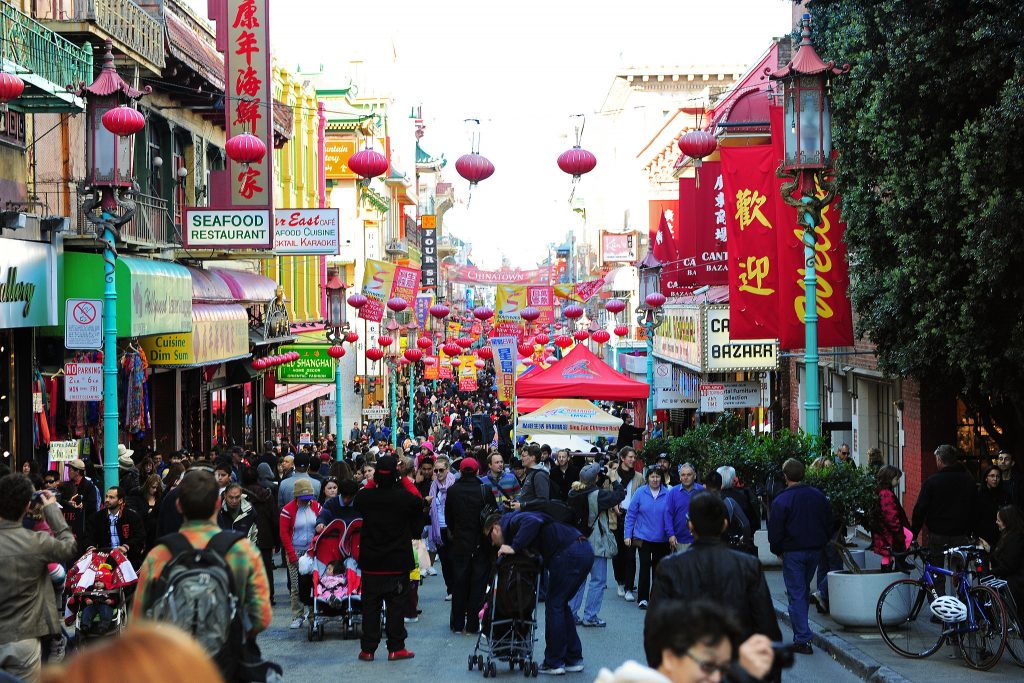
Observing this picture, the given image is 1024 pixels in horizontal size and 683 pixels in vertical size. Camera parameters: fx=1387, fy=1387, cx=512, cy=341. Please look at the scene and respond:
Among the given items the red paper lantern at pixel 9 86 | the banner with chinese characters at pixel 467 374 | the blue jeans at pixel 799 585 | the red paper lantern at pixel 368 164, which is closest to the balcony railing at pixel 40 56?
the red paper lantern at pixel 9 86

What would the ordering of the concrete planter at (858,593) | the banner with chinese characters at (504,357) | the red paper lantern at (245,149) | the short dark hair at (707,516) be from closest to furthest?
the short dark hair at (707,516) → the concrete planter at (858,593) → the red paper lantern at (245,149) → the banner with chinese characters at (504,357)

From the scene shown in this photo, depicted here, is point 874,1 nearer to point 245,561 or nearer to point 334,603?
point 334,603

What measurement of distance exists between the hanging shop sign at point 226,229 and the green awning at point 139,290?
706 mm

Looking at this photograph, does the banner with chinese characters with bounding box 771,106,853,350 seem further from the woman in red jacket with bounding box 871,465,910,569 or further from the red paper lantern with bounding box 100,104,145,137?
the red paper lantern with bounding box 100,104,145,137

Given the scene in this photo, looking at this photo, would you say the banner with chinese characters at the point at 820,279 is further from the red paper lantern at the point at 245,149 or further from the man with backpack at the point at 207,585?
the man with backpack at the point at 207,585

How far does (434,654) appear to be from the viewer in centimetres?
1226

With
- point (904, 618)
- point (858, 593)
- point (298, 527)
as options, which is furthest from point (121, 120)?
point (904, 618)

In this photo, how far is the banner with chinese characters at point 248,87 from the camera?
84.0 feet

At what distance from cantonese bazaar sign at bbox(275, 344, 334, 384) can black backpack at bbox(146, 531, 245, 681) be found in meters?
32.2

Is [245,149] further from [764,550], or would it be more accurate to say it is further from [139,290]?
[764,550]

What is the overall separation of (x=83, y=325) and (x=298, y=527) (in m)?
5.19

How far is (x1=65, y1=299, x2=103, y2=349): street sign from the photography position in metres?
17.3

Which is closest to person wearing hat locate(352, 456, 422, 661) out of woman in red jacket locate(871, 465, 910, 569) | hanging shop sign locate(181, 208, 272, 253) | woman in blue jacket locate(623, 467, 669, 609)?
woman in blue jacket locate(623, 467, 669, 609)

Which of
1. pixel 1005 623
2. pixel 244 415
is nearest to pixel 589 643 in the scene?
pixel 1005 623
